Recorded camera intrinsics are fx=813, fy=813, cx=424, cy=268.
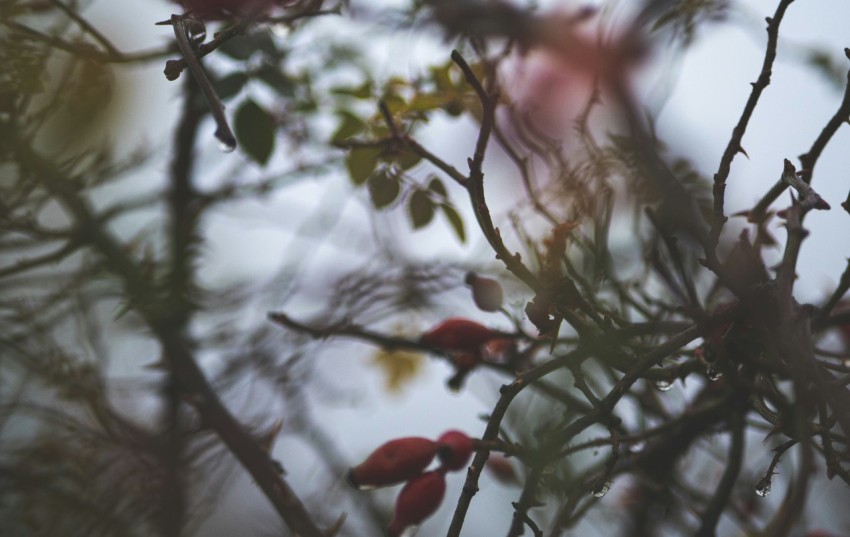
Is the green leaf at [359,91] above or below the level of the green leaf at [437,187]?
above

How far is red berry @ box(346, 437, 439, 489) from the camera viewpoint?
84 centimetres

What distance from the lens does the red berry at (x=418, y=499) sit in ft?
2.81

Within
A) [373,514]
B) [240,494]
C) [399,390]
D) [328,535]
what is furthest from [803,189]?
[399,390]

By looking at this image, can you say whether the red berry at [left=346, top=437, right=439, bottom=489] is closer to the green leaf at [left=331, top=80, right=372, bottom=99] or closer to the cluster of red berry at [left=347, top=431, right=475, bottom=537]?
the cluster of red berry at [left=347, top=431, right=475, bottom=537]

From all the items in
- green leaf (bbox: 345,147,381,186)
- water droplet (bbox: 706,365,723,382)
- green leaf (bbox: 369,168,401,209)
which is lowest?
water droplet (bbox: 706,365,723,382)

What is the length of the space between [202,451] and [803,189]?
0.97 m

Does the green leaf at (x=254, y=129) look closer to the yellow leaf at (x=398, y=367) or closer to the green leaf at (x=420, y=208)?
the green leaf at (x=420, y=208)

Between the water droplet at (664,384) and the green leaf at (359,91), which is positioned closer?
the water droplet at (664,384)

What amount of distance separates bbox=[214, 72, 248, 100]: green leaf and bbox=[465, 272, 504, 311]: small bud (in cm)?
41

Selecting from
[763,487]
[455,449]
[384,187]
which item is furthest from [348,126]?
[763,487]

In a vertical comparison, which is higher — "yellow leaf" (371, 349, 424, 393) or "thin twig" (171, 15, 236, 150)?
"yellow leaf" (371, 349, 424, 393)

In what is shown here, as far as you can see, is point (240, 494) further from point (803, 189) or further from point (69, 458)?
point (803, 189)

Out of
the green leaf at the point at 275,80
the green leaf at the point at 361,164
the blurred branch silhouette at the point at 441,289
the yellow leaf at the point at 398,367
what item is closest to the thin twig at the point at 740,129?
the blurred branch silhouette at the point at 441,289

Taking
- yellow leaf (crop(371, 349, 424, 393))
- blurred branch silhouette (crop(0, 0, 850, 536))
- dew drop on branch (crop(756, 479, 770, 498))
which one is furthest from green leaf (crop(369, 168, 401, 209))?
yellow leaf (crop(371, 349, 424, 393))
